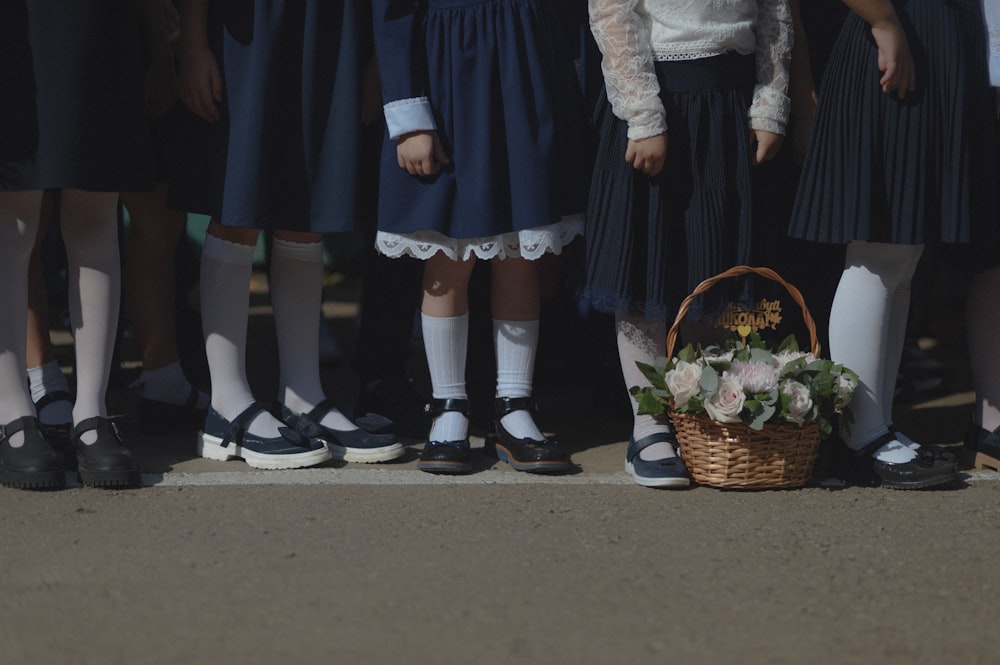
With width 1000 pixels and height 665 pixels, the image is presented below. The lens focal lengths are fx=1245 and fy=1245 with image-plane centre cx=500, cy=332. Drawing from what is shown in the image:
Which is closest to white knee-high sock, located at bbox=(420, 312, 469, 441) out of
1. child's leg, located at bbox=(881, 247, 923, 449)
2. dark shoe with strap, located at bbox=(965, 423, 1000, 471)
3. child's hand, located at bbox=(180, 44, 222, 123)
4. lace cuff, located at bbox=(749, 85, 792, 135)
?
child's hand, located at bbox=(180, 44, 222, 123)

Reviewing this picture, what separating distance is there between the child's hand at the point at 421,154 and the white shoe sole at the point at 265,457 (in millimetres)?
805

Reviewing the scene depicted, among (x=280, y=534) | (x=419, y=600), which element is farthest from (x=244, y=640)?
(x=280, y=534)

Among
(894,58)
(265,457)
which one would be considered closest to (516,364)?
(265,457)

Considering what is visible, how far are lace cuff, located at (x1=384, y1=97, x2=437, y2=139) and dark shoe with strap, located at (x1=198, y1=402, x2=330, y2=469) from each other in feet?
2.84

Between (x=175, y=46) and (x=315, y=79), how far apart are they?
0.53m

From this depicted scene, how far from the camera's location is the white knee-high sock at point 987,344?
346cm

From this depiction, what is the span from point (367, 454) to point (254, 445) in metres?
0.31

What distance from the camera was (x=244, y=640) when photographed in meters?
2.19

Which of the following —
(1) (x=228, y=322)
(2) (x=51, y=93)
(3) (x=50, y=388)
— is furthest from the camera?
(3) (x=50, y=388)

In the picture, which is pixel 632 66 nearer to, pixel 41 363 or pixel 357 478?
pixel 357 478

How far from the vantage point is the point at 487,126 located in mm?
3172

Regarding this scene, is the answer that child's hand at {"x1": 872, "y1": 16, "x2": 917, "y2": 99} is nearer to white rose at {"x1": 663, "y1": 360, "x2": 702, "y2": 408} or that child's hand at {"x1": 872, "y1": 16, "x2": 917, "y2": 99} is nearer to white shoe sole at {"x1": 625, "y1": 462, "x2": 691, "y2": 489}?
white rose at {"x1": 663, "y1": 360, "x2": 702, "y2": 408}

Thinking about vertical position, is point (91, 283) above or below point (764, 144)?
below

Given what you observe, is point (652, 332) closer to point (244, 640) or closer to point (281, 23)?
point (281, 23)
